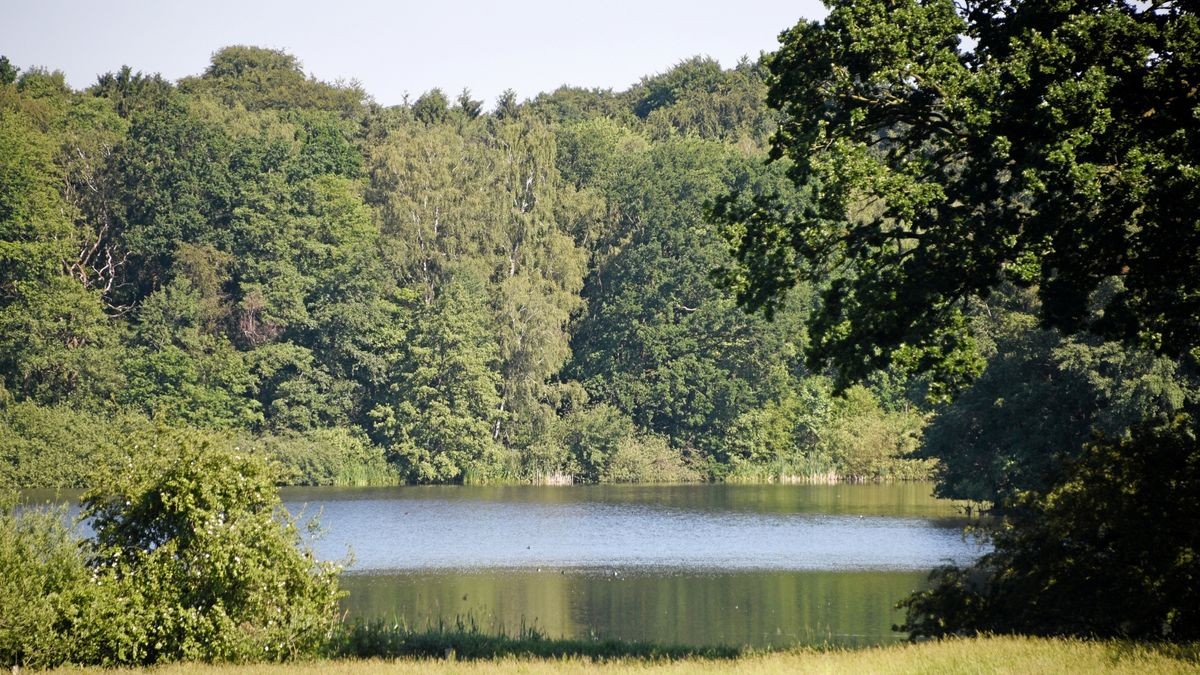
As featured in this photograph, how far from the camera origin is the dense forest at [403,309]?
252 feet

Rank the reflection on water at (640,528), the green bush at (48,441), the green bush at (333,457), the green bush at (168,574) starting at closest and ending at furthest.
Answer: the green bush at (168,574)
the reflection on water at (640,528)
the green bush at (48,441)
the green bush at (333,457)

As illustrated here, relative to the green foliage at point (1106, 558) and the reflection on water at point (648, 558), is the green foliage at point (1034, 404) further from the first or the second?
the green foliage at point (1106, 558)

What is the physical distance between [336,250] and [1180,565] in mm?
68850

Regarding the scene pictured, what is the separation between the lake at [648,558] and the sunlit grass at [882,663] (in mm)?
5245

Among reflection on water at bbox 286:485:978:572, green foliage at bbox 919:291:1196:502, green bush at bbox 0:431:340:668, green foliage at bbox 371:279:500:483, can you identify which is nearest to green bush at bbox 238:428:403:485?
green foliage at bbox 371:279:500:483

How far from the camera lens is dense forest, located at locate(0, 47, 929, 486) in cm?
7688

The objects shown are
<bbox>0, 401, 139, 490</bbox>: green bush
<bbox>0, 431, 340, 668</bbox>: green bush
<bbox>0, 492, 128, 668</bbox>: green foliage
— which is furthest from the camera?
<bbox>0, 401, 139, 490</bbox>: green bush

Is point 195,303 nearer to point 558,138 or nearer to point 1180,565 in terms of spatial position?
point 558,138

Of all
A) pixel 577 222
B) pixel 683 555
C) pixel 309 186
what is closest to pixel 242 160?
pixel 309 186

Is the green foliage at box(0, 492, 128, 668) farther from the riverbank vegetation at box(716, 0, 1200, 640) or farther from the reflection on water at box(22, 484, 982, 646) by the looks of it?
the riverbank vegetation at box(716, 0, 1200, 640)

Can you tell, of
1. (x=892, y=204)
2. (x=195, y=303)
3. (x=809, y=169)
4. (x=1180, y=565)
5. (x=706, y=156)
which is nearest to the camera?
(x=1180, y=565)

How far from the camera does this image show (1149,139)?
19312 millimetres

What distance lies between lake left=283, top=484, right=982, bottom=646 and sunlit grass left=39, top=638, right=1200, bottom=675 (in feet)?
17.2

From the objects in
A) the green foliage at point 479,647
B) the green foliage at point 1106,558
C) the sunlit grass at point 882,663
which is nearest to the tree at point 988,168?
the green foliage at point 1106,558
